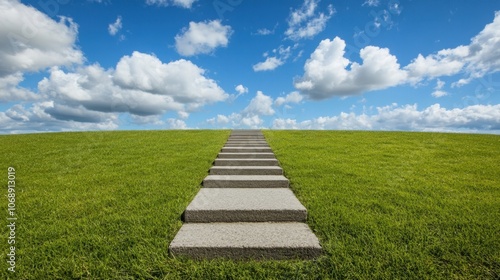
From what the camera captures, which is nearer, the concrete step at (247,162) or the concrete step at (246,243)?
the concrete step at (246,243)

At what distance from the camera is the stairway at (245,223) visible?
3.41 metres

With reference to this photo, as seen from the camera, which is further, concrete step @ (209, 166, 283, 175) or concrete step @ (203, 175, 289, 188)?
concrete step @ (209, 166, 283, 175)

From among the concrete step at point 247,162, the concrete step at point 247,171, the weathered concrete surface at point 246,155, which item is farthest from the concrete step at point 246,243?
the weathered concrete surface at point 246,155

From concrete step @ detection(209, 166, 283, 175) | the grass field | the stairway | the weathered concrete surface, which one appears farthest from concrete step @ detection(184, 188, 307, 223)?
the weathered concrete surface

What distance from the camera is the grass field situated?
3.12 meters

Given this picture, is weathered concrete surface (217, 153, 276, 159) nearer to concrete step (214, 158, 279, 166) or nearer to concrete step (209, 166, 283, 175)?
concrete step (214, 158, 279, 166)

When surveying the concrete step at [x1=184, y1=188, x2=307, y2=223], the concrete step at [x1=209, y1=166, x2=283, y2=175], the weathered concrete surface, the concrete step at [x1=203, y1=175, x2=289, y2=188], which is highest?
the weathered concrete surface

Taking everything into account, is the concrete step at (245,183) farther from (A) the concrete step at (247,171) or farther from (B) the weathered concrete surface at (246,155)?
(B) the weathered concrete surface at (246,155)

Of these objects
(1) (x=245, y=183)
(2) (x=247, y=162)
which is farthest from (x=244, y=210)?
(2) (x=247, y=162)

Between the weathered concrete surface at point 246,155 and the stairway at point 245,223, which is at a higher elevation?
the weathered concrete surface at point 246,155

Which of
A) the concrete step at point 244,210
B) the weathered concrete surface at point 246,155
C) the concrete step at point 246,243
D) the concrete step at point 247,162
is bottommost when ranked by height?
the concrete step at point 246,243

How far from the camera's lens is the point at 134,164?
8281mm

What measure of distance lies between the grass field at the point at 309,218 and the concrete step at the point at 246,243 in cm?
13

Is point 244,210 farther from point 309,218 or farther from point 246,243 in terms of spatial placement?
point 309,218
